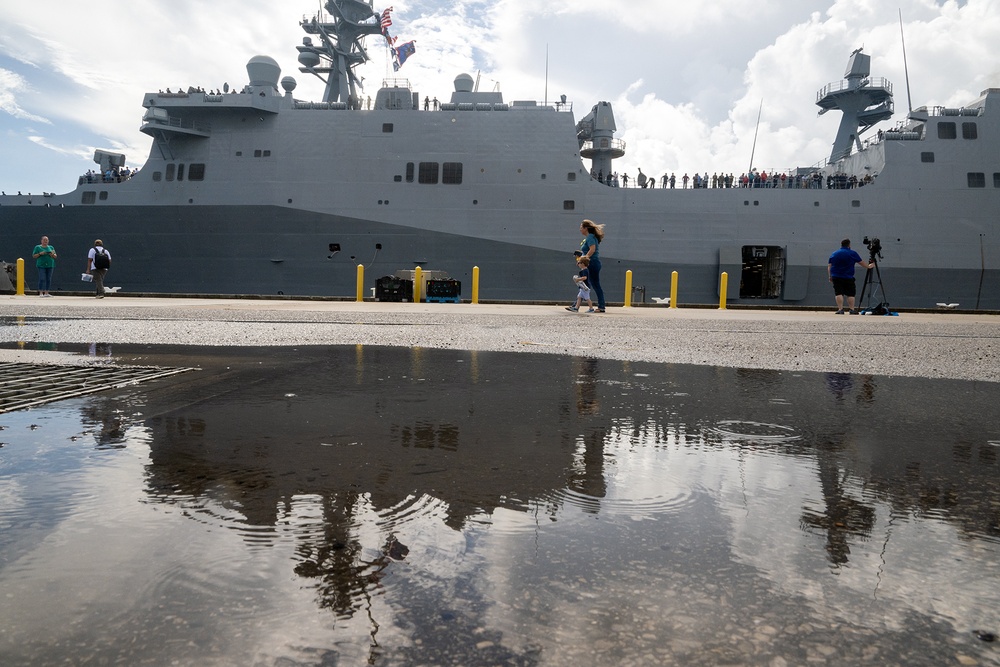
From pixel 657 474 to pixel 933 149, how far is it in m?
28.0

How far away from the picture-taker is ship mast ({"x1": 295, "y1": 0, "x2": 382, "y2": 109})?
3094 centimetres

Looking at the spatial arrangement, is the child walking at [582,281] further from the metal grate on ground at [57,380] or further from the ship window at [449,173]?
the ship window at [449,173]

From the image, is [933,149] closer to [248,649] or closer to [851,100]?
[851,100]

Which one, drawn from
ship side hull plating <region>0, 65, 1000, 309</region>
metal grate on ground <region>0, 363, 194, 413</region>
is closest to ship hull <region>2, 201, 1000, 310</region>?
ship side hull plating <region>0, 65, 1000, 309</region>

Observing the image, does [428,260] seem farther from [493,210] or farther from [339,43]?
[339,43]

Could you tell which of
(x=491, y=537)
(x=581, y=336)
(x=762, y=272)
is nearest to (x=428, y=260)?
(x=762, y=272)

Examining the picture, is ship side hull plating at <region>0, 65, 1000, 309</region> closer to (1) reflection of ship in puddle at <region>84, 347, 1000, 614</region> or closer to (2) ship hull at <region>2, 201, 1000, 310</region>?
(2) ship hull at <region>2, 201, 1000, 310</region>

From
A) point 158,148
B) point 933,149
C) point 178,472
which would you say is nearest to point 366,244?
point 158,148

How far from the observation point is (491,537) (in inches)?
55.6

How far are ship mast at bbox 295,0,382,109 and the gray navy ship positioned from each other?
288 inches

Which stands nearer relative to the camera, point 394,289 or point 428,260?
point 394,289

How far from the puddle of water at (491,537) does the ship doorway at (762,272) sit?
23.3m

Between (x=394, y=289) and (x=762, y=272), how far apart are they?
51.0ft

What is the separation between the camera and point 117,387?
11.7 ft
